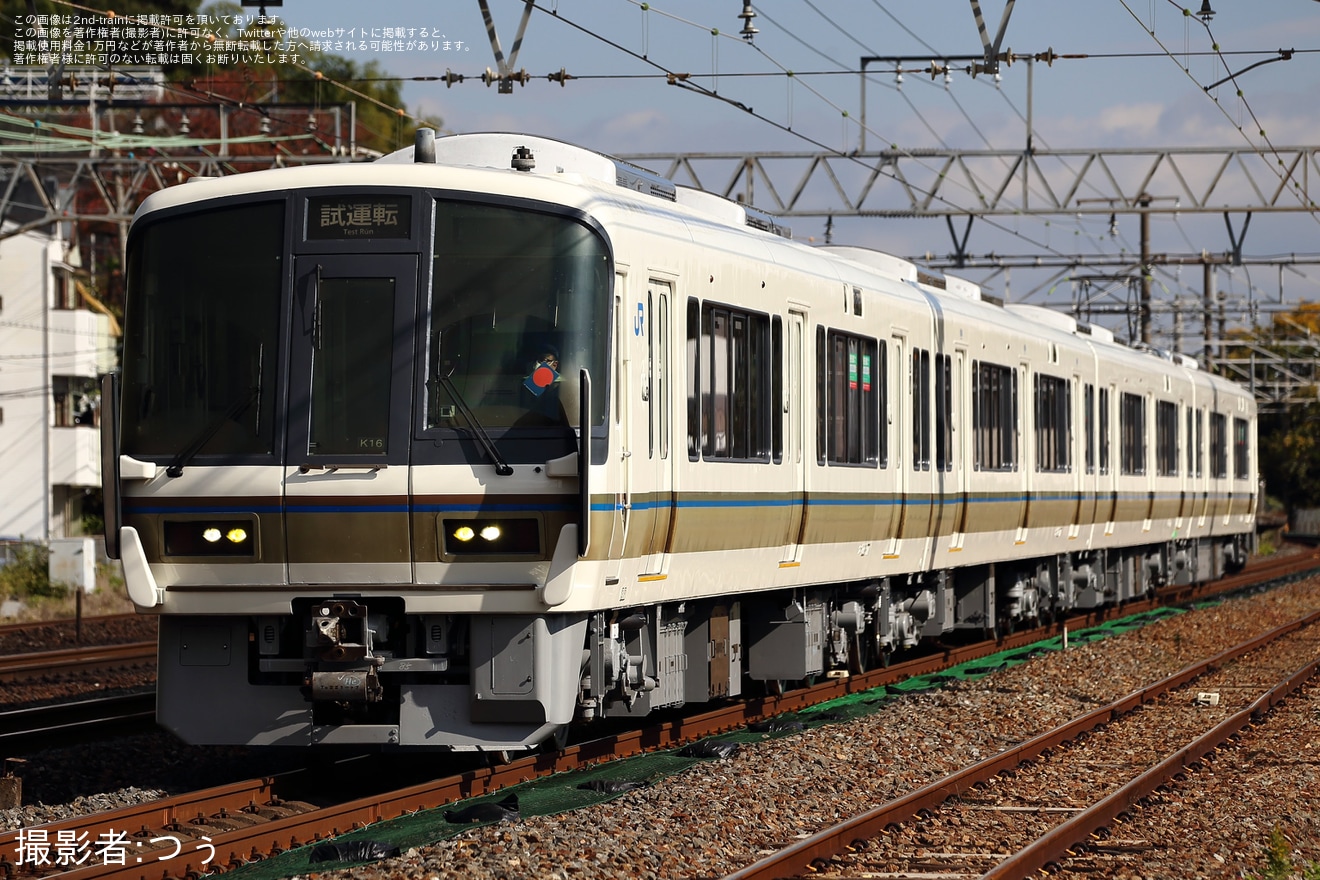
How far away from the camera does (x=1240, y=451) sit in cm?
3369

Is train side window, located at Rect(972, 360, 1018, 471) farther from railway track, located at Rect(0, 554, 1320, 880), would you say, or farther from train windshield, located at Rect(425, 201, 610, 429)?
train windshield, located at Rect(425, 201, 610, 429)

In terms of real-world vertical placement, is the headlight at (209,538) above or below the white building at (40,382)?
below

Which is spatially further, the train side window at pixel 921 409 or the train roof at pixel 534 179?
the train side window at pixel 921 409

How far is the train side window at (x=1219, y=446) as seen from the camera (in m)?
30.7

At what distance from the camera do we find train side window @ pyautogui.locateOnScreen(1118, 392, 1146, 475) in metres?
23.8

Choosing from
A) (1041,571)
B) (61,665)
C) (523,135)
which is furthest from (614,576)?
(1041,571)

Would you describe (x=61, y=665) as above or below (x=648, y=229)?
below

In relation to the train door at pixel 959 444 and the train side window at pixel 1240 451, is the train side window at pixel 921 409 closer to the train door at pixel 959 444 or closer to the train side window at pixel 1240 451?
the train door at pixel 959 444

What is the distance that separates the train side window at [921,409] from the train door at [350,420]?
7.17m

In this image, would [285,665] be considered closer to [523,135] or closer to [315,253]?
[315,253]

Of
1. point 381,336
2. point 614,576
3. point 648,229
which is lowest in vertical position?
point 614,576

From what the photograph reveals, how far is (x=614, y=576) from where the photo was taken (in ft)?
31.6

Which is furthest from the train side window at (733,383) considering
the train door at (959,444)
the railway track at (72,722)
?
the train door at (959,444)

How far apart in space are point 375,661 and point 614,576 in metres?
1.38
